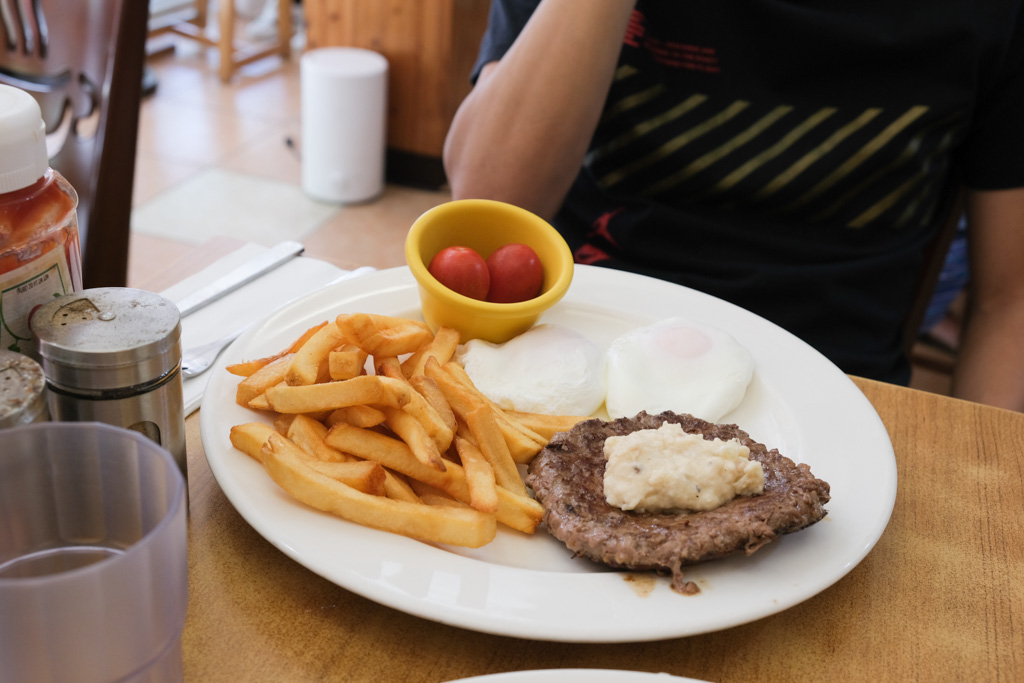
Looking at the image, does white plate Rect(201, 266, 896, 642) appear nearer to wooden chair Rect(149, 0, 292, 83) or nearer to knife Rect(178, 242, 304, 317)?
knife Rect(178, 242, 304, 317)

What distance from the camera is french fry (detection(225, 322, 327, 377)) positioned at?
3.83 ft

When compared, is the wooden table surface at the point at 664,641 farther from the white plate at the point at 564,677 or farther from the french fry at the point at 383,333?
the french fry at the point at 383,333

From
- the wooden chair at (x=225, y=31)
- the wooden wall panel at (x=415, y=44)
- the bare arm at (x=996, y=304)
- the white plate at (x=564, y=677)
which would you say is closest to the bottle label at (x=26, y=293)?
the white plate at (x=564, y=677)

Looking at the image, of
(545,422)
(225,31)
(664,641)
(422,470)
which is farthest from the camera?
(225,31)

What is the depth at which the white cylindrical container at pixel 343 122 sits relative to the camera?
458 centimetres

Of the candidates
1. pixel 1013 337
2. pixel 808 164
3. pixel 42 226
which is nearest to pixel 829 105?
pixel 808 164

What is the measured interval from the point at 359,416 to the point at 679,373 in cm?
57

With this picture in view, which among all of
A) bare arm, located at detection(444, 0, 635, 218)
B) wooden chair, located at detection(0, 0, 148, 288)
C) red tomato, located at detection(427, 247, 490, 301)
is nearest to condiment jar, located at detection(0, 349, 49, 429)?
red tomato, located at detection(427, 247, 490, 301)

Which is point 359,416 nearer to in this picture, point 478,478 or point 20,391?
point 478,478

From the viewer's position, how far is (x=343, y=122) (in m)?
4.70

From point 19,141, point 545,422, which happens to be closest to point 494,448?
point 545,422

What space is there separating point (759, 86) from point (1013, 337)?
81 centimetres

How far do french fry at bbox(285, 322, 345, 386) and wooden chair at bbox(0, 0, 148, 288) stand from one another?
2.42 feet

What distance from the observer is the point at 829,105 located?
1766 mm
